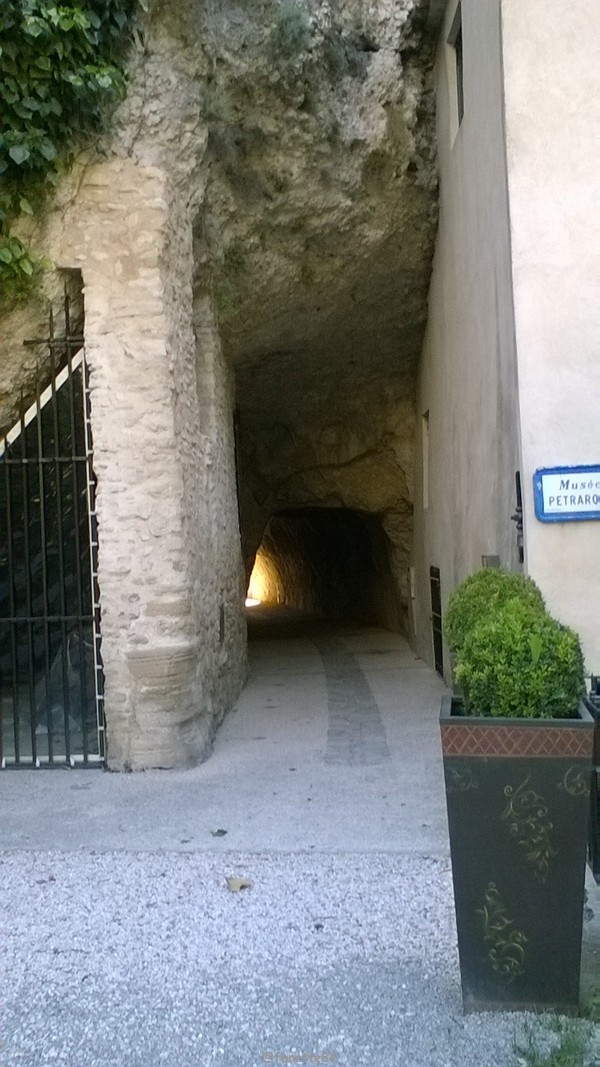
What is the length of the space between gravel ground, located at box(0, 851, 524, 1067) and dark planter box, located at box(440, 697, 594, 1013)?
0.20 meters

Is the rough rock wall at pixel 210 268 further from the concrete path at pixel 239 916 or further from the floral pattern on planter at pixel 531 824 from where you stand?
the floral pattern on planter at pixel 531 824

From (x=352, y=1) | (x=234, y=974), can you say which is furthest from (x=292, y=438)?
(x=234, y=974)

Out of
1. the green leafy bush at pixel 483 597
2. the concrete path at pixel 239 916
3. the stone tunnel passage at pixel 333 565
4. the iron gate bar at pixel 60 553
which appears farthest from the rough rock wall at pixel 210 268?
the stone tunnel passage at pixel 333 565

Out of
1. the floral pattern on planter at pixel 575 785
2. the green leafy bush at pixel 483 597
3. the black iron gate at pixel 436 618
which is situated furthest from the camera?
the black iron gate at pixel 436 618

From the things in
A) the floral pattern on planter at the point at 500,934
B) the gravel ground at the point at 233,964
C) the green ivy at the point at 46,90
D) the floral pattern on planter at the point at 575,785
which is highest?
the green ivy at the point at 46,90

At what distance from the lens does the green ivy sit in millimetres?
5328

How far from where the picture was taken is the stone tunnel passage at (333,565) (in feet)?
51.8

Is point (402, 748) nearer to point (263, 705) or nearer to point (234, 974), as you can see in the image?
point (263, 705)

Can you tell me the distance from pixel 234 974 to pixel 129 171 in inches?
197

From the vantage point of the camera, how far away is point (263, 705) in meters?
8.39

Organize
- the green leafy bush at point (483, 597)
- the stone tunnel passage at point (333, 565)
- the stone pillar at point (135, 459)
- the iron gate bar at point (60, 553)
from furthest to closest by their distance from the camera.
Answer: the stone tunnel passage at point (333, 565) → the iron gate bar at point (60, 553) → the stone pillar at point (135, 459) → the green leafy bush at point (483, 597)

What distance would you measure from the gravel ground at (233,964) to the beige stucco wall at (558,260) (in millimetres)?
1854

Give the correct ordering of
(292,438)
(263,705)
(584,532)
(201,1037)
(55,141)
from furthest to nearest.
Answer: (292,438) < (263,705) < (55,141) < (584,532) < (201,1037)

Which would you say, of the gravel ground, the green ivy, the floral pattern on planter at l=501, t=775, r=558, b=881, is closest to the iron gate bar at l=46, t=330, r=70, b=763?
the green ivy
